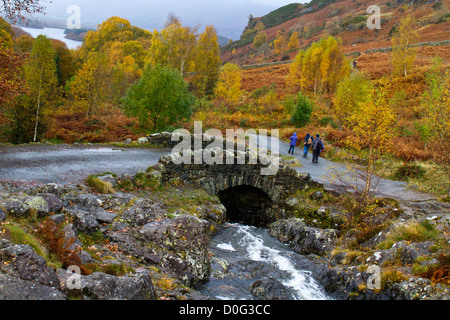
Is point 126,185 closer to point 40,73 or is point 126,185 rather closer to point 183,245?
point 183,245

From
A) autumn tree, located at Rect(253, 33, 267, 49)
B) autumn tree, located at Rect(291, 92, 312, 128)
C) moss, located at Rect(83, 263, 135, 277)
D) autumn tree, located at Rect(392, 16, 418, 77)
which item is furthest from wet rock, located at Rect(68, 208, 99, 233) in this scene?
autumn tree, located at Rect(253, 33, 267, 49)

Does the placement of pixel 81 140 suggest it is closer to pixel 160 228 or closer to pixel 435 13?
pixel 160 228

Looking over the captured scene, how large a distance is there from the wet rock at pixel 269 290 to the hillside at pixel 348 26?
75.4 m

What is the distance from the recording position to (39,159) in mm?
13289

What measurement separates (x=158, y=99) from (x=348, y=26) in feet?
313

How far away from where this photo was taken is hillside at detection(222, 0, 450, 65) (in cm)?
8144

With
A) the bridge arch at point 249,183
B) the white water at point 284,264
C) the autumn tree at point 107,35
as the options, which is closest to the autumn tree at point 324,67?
the bridge arch at point 249,183

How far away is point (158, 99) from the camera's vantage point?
2186 cm

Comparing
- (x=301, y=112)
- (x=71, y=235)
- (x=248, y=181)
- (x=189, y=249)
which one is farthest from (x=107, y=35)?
(x=71, y=235)

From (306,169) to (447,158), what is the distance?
24.4ft

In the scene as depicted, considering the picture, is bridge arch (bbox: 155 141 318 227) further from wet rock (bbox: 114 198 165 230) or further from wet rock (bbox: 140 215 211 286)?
wet rock (bbox: 140 215 211 286)

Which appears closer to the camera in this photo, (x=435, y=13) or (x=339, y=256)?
(x=339, y=256)

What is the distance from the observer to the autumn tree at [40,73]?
21652 millimetres

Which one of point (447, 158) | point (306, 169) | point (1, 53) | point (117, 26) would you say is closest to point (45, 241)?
point (1, 53)
